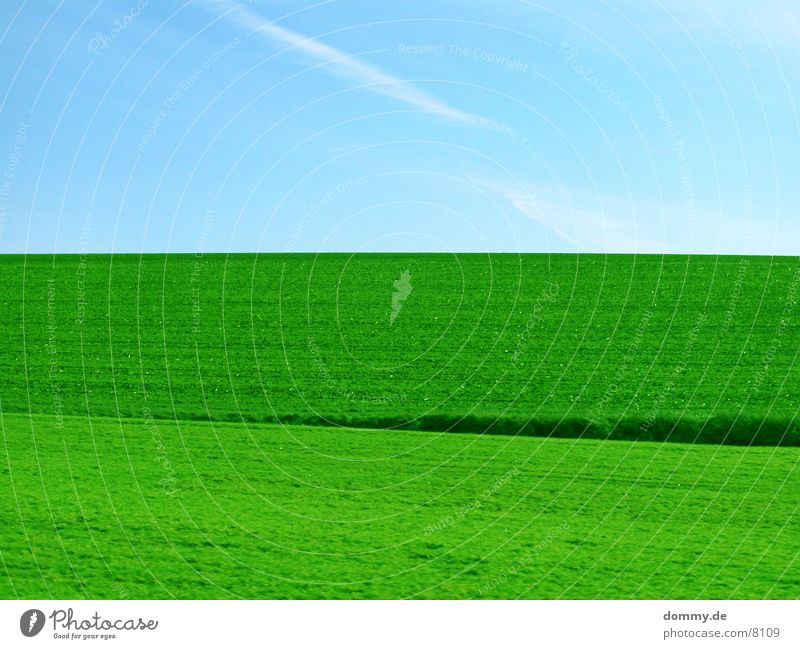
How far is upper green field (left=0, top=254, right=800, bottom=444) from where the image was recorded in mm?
16984

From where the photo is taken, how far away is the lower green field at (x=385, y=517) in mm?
7977

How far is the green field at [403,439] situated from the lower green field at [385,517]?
0.04m

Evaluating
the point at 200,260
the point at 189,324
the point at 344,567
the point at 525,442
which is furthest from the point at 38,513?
the point at 200,260

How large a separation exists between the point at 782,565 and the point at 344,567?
4510 mm

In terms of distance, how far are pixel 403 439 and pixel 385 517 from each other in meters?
4.62

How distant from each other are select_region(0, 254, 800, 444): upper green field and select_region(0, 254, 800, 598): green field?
0.38 feet

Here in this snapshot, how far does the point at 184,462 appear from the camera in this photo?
12.2 metres
